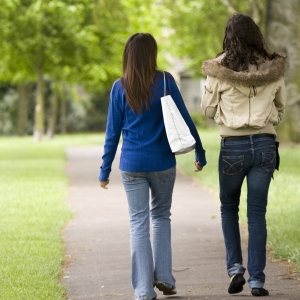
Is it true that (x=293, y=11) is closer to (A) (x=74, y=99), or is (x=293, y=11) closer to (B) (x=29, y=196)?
(B) (x=29, y=196)

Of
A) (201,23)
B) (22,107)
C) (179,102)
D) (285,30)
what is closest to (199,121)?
(22,107)

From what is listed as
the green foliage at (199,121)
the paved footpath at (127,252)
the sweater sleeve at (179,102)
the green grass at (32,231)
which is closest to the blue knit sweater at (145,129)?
the sweater sleeve at (179,102)

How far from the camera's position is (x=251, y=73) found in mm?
5719

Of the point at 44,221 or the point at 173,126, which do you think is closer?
the point at 173,126

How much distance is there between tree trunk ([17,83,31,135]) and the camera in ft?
151

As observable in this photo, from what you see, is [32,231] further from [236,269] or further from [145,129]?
[145,129]

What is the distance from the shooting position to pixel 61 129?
163 ft

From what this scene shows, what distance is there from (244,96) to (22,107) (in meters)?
41.1

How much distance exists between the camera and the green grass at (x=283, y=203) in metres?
7.90

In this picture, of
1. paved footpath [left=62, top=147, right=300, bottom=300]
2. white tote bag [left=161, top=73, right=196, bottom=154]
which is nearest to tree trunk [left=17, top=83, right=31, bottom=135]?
paved footpath [left=62, top=147, right=300, bottom=300]

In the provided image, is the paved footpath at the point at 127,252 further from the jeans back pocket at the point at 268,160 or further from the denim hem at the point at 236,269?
the jeans back pocket at the point at 268,160

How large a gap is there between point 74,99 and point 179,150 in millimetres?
43506

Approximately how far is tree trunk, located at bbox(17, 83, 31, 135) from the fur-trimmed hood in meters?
40.9

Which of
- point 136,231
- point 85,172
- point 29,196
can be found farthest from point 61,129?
point 136,231
